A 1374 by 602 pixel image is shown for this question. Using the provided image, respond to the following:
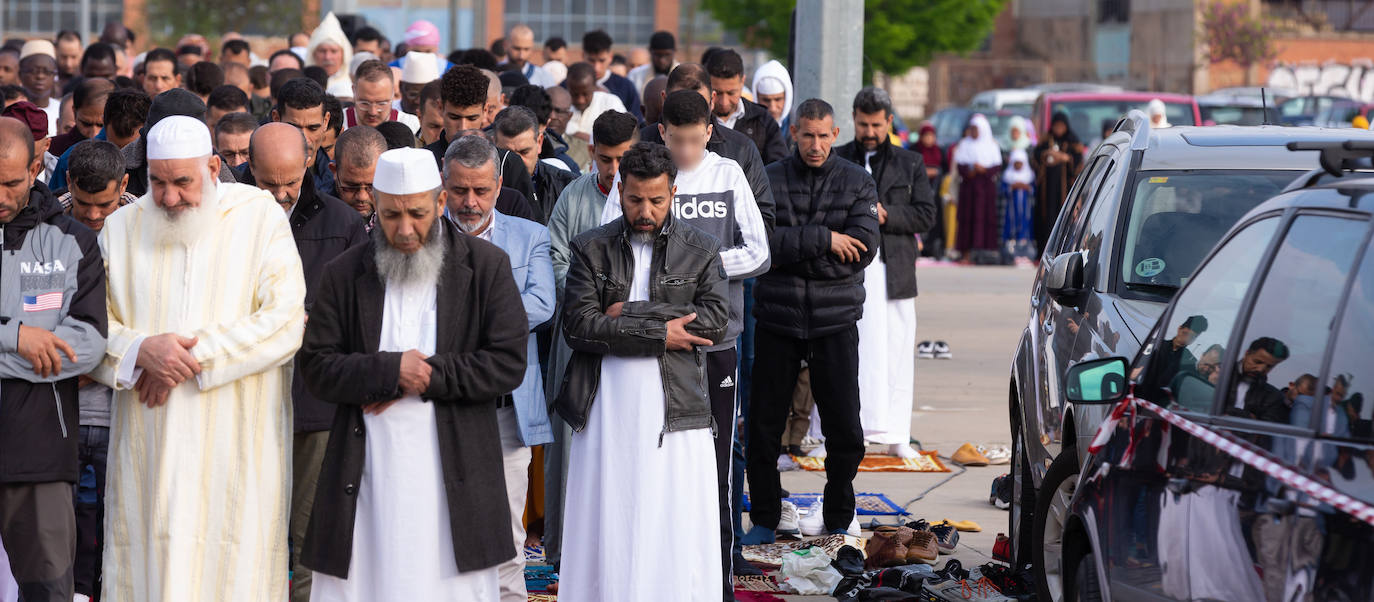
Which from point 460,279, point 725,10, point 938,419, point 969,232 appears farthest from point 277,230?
point 725,10

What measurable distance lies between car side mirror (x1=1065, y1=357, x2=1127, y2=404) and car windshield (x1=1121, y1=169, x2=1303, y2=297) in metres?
1.77

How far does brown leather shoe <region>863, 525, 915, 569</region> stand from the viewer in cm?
757

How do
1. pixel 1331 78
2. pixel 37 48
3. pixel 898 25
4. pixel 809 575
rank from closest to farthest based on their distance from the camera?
pixel 809 575 < pixel 37 48 < pixel 898 25 < pixel 1331 78

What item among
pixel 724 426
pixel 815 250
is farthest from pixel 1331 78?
pixel 724 426

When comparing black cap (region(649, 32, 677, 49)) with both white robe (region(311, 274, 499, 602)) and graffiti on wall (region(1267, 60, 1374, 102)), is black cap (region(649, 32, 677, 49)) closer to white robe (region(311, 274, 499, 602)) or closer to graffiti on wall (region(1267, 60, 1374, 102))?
white robe (region(311, 274, 499, 602))

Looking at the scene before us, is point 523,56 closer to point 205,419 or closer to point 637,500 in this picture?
point 637,500

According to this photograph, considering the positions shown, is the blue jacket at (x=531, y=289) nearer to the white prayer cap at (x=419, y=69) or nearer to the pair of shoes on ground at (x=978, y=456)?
the pair of shoes on ground at (x=978, y=456)

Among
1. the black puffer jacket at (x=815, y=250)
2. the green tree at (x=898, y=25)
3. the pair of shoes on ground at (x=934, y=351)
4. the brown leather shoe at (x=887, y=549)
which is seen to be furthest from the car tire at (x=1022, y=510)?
the green tree at (x=898, y=25)

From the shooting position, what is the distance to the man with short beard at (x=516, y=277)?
613 cm

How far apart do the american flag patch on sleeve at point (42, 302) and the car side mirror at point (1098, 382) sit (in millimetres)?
3044

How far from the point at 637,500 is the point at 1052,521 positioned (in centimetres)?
144

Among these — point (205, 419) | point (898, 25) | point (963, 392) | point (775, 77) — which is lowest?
point (963, 392)

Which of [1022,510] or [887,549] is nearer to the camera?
[1022,510]

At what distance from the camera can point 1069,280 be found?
6934 mm
